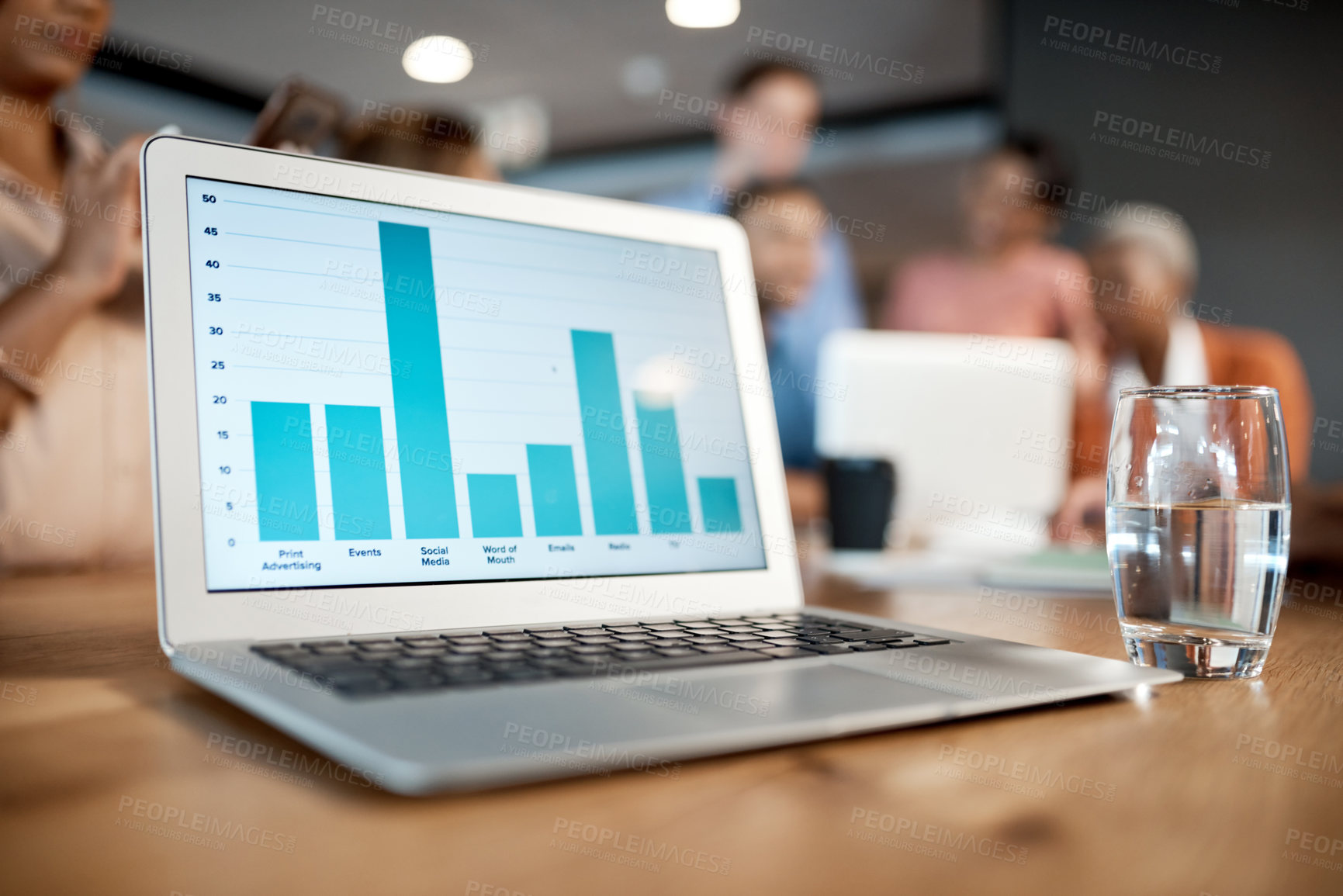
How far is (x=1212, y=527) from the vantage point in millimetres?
531

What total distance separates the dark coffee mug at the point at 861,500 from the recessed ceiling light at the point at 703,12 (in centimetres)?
347

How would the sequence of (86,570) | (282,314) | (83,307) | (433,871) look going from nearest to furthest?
(433,871) → (282,314) → (86,570) → (83,307)

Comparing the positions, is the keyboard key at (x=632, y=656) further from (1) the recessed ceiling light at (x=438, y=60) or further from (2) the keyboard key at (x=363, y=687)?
(1) the recessed ceiling light at (x=438, y=60)

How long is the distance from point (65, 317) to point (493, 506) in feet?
3.02

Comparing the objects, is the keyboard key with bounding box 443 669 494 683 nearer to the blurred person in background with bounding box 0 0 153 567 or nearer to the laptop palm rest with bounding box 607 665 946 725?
the laptop palm rest with bounding box 607 665 946 725

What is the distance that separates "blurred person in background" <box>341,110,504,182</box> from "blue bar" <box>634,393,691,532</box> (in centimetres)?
138

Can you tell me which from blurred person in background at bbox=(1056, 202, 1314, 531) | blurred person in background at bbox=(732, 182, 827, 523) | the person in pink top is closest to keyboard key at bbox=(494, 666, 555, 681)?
blurred person in background at bbox=(732, 182, 827, 523)

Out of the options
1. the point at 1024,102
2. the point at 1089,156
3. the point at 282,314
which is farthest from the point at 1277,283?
the point at 282,314

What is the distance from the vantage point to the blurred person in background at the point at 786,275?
3.04 m

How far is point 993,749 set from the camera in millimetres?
387

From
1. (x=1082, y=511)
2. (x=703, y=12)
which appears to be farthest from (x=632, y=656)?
(x=703, y=12)

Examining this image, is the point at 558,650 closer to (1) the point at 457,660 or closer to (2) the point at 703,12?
(1) the point at 457,660

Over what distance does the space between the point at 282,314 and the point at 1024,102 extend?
3825 millimetres

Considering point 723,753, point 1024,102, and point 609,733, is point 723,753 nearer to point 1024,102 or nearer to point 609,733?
point 609,733
